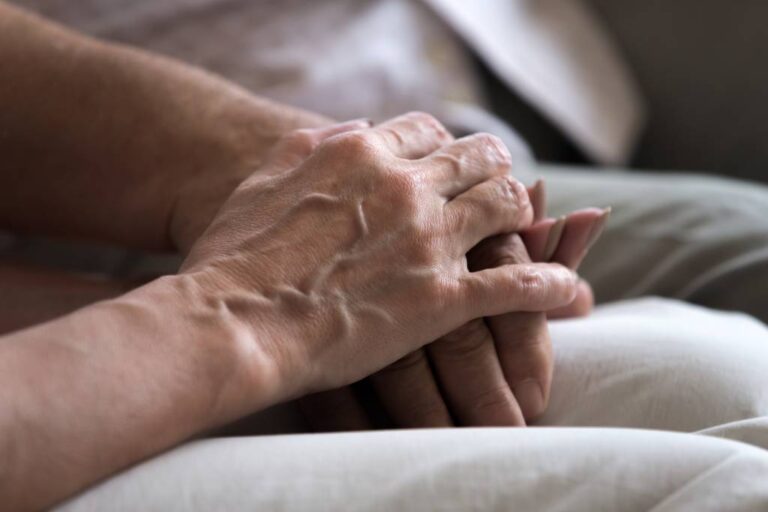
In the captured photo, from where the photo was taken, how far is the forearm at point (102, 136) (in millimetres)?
709

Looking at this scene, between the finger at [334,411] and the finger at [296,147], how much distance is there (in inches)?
6.5

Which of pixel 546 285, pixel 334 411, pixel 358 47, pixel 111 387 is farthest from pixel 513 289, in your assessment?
pixel 358 47

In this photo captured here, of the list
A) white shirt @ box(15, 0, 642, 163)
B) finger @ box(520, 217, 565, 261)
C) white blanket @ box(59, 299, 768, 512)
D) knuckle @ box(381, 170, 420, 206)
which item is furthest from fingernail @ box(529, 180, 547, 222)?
white shirt @ box(15, 0, 642, 163)

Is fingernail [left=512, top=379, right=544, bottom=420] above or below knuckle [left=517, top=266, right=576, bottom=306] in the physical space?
below

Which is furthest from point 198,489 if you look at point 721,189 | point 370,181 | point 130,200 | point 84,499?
point 721,189

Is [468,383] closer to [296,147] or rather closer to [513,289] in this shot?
[513,289]

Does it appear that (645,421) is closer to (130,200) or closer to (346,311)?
(346,311)

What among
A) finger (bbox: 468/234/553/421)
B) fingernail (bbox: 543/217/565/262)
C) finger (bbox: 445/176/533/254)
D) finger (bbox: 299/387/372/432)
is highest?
finger (bbox: 445/176/533/254)

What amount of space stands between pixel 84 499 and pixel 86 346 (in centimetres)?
7

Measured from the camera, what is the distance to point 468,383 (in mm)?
558

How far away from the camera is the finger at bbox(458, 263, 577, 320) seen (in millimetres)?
542

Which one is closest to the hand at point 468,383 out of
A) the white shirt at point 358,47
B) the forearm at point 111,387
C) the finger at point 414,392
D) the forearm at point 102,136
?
the finger at point 414,392

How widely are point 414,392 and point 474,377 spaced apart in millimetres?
41

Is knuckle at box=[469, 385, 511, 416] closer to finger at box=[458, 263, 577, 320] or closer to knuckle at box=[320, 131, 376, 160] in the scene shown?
finger at box=[458, 263, 577, 320]
